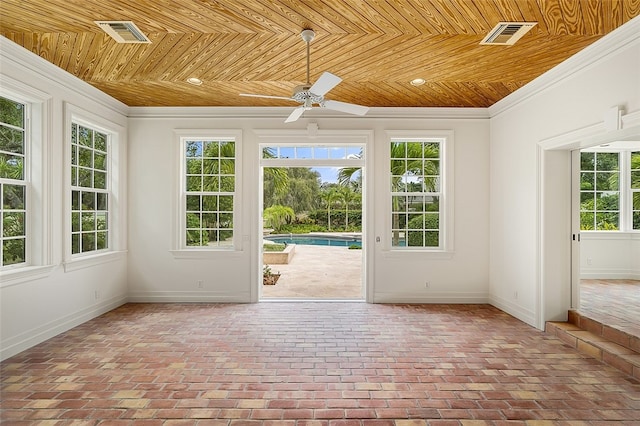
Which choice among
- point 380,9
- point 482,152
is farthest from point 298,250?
point 380,9

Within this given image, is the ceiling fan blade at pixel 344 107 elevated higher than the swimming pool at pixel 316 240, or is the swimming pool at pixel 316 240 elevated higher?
the ceiling fan blade at pixel 344 107

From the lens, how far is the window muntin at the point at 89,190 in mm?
3994

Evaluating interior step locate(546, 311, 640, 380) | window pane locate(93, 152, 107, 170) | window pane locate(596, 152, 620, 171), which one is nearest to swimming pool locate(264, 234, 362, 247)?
window pane locate(596, 152, 620, 171)

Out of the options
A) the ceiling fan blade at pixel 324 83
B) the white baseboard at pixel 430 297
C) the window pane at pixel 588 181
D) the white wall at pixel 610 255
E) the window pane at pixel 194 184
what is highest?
the ceiling fan blade at pixel 324 83

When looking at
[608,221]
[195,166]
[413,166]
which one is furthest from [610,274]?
[195,166]

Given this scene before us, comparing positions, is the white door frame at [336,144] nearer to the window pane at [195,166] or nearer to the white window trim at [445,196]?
the white window trim at [445,196]

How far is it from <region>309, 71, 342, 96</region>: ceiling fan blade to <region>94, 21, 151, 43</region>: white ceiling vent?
1.55 metres

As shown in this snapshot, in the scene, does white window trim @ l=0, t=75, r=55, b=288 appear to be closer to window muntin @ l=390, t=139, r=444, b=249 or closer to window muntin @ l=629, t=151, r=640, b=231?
window muntin @ l=390, t=139, r=444, b=249

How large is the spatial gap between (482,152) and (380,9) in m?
3.10

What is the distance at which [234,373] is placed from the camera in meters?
2.74

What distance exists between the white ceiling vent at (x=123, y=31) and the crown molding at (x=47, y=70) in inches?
38.1

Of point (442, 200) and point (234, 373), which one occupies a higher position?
point (442, 200)

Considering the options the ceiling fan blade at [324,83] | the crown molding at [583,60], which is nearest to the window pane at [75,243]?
the ceiling fan blade at [324,83]

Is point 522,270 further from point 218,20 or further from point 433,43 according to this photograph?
point 218,20
